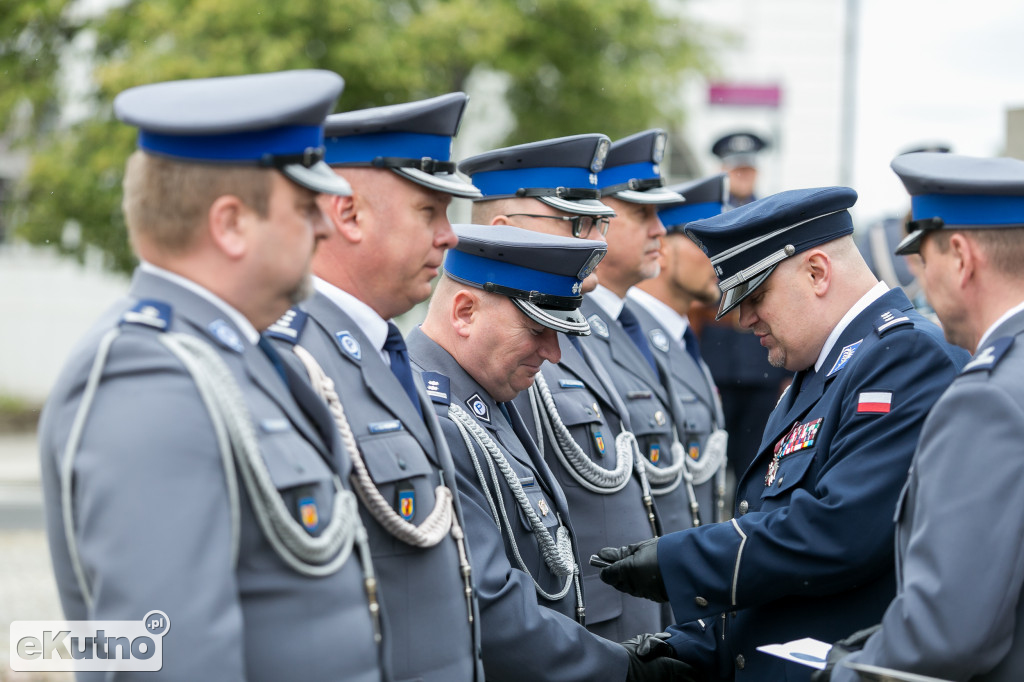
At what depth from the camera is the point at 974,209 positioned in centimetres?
242

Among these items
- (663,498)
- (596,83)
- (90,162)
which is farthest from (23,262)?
(663,498)

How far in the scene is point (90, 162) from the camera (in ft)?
43.3

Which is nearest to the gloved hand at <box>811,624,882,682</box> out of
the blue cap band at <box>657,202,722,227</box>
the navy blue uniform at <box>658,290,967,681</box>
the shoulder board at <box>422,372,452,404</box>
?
the navy blue uniform at <box>658,290,967,681</box>

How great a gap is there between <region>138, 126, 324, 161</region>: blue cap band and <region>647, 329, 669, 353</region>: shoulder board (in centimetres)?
330

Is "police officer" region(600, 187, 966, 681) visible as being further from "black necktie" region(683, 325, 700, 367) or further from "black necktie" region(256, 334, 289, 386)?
"black necktie" region(683, 325, 700, 367)

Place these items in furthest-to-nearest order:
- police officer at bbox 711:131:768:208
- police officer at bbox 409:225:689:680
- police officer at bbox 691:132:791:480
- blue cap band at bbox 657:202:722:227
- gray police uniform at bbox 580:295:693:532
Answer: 1. police officer at bbox 711:131:768:208
2. police officer at bbox 691:132:791:480
3. blue cap band at bbox 657:202:722:227
4. gray police uniform at bbox 580:295:693:532
5. police officer at bbox 409:225:689:680

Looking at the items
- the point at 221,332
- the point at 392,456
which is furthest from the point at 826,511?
the point at 221,332

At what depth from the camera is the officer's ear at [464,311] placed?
3.39 m

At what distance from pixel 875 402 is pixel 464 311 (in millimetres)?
1239

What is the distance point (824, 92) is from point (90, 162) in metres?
17.8

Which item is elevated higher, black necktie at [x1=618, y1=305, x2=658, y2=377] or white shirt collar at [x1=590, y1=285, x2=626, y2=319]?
white shirt collar at [x1=590, y1=285, x2=626, y2=319]

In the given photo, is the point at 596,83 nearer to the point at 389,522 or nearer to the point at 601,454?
the point at 601,454

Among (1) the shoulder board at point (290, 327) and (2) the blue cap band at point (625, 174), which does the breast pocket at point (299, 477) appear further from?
(2) the blue cap band at point (625, 174)

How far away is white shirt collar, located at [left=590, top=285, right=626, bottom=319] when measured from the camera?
15.7 ft
